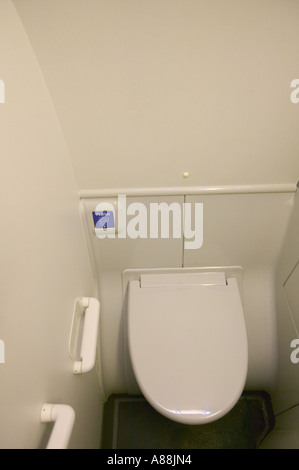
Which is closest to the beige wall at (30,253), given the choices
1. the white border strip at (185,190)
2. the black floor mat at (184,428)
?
the white border strip at (185,190)

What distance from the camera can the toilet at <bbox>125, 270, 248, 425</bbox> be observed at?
2.56 ft

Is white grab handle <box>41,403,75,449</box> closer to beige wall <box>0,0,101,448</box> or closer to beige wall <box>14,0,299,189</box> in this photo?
beige wall <box>0,0,101,448</box>

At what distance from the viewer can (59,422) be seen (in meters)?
0.47

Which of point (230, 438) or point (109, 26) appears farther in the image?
point (230, 438)

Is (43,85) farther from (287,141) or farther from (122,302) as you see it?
(122,302)

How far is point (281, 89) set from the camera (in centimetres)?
67

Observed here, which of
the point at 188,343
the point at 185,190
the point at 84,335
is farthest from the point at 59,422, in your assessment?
the point at 185,190

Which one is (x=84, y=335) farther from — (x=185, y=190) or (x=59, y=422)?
(x=185, y=190)

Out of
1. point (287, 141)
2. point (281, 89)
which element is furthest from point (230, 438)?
point (281, 89)

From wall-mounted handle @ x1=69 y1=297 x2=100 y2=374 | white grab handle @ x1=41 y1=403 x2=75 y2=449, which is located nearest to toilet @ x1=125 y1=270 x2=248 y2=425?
wall-mounted handle @ x1=69 y1=297 x2=100 y2=374

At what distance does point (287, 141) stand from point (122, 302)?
0.91 metres

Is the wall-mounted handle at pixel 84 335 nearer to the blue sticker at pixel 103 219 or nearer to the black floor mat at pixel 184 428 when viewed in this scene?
the blue sticker at pixel 103 219

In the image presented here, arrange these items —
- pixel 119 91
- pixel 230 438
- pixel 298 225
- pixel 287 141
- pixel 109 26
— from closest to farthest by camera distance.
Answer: pixel 109 26
pixel 119 91
pixel 287 141
pixel 298 225
pixel 230 438

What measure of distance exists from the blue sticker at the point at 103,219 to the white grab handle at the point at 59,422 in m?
0.58
